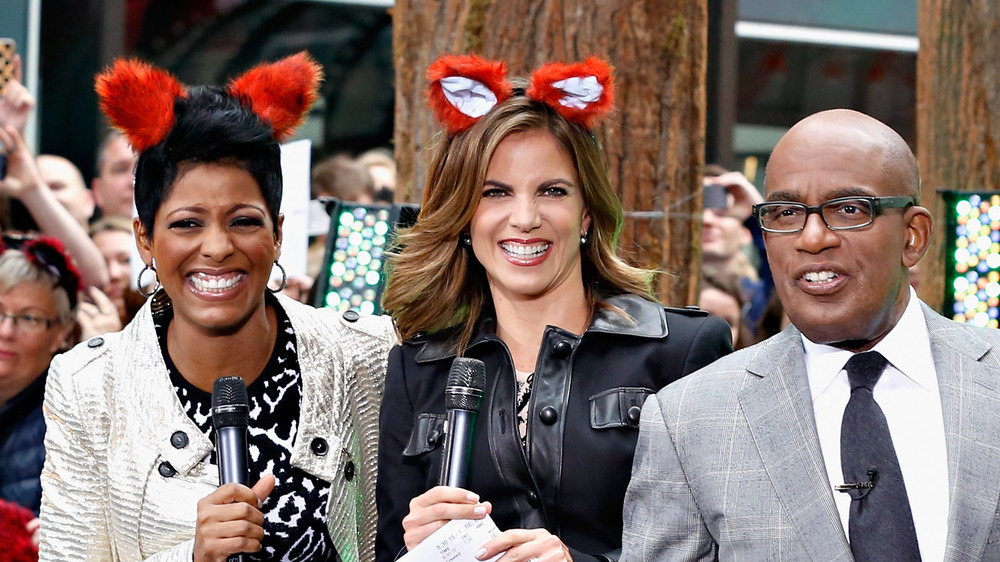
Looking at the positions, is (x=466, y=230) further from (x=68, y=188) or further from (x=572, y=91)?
(x=68, y=188)

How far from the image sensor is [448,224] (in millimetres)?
3844

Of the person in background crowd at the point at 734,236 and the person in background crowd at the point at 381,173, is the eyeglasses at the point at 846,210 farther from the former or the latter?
the person in background crowd at the point at 381,173

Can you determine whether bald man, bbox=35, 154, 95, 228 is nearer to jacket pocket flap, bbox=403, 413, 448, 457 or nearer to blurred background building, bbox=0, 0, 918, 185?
blurred background building, bbox=0, 0, 918, 185

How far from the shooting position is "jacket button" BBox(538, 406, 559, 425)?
11.9ft

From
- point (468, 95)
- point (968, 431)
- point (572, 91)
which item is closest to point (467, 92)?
point (468, 95)

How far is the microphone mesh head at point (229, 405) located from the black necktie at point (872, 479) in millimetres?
1352

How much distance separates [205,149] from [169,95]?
0.20 metres

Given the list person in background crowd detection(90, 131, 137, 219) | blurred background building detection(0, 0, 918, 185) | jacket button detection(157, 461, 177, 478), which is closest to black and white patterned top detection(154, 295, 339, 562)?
jacket button detection(157, 461, 177, 478)

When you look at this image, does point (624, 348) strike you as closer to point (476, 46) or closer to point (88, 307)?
point (476, 46)

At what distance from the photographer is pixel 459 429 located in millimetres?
3100

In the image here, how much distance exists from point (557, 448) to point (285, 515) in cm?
83

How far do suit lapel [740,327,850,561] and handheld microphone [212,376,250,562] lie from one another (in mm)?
1155

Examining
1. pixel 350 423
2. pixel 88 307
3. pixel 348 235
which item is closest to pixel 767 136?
pixel 88 307

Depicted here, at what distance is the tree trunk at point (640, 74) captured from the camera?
4863 mm
